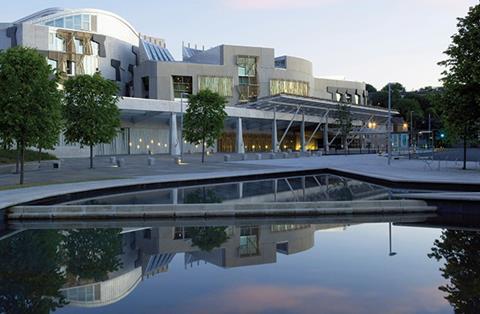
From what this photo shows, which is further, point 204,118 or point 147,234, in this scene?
point 204,118

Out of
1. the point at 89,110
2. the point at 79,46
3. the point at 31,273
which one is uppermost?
the point at 79,46

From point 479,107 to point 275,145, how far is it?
44.6 m

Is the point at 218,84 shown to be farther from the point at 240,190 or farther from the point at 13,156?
the point at 240,190

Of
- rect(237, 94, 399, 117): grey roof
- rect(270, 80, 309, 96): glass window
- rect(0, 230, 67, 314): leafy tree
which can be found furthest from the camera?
rect(270, 80, 309, 96): glass window

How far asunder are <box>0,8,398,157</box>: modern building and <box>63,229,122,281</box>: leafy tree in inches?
1670

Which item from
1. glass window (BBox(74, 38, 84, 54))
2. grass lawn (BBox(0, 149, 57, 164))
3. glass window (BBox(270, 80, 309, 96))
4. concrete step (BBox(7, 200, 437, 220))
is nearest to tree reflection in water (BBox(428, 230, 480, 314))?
concrete step (BBox(7, 200, 437, 220))

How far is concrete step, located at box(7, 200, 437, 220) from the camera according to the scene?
13727mm

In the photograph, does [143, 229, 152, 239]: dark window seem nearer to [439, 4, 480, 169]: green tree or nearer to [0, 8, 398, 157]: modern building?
[439, 4, 480, 169]: green tree

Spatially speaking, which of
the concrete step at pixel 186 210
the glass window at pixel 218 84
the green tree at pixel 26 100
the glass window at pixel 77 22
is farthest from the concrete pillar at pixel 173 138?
the concrete step at pixel 186 210

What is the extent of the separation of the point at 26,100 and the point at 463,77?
21689 millimetres

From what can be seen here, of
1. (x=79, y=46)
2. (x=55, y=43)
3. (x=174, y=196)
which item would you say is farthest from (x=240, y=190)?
(x=79, y=46)

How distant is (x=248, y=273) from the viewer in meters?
8.53

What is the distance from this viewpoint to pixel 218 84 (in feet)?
254

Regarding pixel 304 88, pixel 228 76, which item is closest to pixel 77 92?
pixel 228 76
